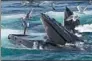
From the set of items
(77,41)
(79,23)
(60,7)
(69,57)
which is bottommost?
(69,57)

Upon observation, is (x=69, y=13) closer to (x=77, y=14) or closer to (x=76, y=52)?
(x=77, y=14)

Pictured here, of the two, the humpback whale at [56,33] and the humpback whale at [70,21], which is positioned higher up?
the humpback whale at [70,21]

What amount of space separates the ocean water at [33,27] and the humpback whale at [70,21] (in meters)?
0.04

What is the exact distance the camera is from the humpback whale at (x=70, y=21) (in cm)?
Answer: 260

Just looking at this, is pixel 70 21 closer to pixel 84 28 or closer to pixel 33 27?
pixel 84 28

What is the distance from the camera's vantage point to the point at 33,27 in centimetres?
263

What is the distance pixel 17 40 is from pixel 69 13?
65 cm

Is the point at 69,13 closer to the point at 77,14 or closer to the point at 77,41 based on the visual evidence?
the point at 77,14

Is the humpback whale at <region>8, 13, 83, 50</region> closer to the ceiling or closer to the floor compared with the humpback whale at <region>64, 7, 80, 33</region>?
closer to the floor

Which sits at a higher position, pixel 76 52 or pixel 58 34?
pixel 58 34

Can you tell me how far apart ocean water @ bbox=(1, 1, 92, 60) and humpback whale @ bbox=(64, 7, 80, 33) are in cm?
4

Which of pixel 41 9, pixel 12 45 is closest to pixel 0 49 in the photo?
pixel 12 45

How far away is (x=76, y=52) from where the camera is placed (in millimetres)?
2570

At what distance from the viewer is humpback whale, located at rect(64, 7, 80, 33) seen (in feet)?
8.53
